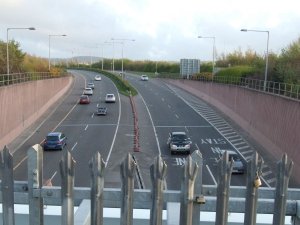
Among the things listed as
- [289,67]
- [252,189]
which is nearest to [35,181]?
[252,189]

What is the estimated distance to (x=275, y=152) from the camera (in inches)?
1337

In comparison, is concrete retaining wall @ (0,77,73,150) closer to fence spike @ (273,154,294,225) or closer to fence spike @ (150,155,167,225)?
fence spike @ (150,155,167,225)

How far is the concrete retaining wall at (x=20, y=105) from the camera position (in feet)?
122

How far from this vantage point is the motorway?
1096 inches

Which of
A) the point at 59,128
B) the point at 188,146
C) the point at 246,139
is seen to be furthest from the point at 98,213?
the point at 59,128

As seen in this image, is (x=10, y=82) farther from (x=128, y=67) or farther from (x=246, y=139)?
(x=128, y=67)

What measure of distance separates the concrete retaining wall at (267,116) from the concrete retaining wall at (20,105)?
21070mm

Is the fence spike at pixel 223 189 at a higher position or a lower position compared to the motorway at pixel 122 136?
higher

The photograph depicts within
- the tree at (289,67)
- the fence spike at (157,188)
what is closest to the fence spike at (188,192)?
the fence spike at (157,188)

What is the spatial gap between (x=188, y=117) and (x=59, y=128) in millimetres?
16349

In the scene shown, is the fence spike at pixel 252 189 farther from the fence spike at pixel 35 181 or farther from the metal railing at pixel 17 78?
the metal railing at pixel 17 78

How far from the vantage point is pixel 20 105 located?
43.3 metres

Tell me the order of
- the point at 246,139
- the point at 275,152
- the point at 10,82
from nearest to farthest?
the point at 275,152 → the point at 246,139 → the point at 10,82

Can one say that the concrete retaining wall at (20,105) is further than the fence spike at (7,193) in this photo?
Yes
